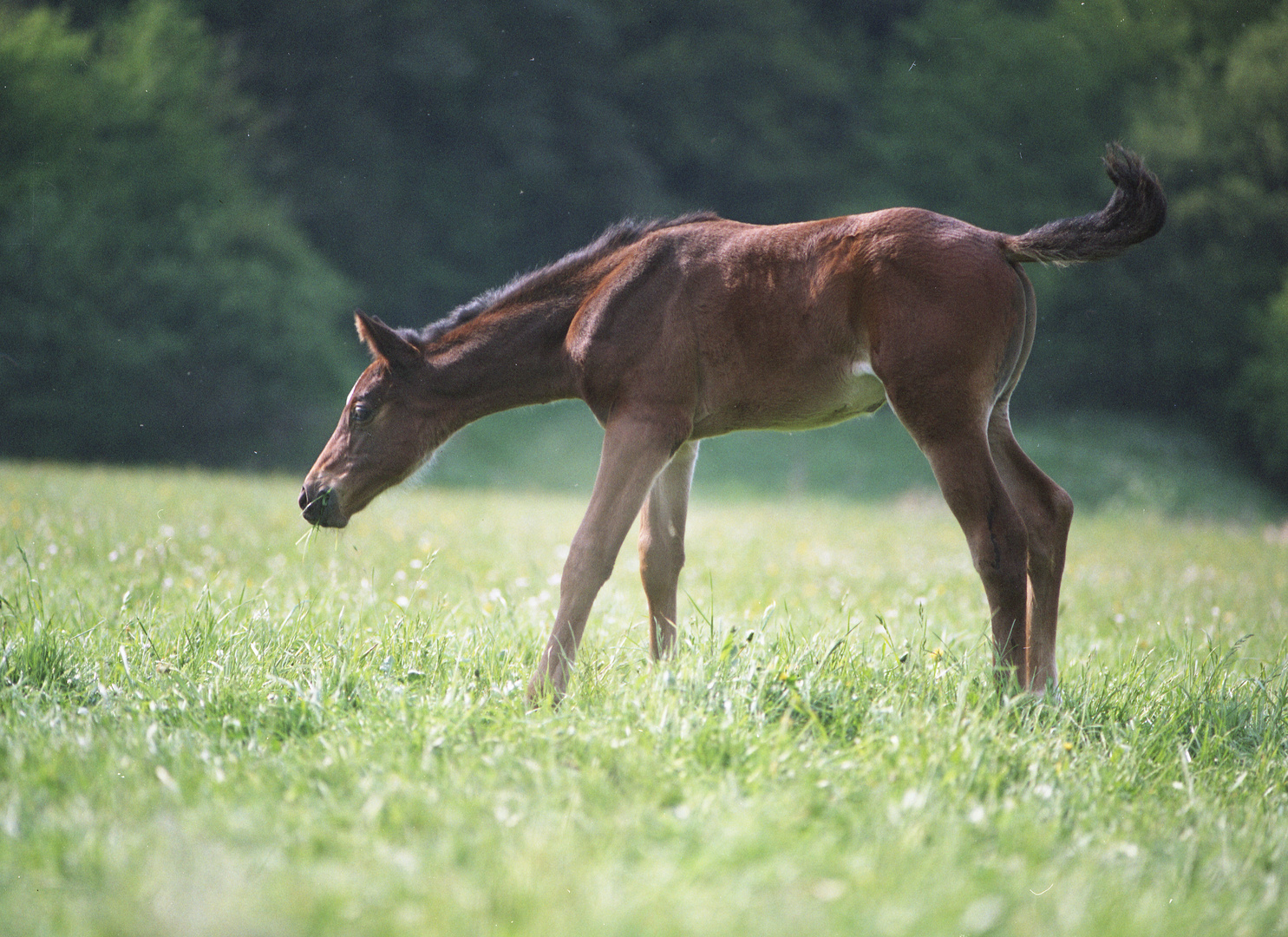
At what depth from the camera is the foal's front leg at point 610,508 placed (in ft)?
13.0

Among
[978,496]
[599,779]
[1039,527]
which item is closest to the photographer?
[599,779]

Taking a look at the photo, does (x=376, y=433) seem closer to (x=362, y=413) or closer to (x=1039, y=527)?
(x=362, y=413)

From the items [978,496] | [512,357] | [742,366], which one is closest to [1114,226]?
[978,496]

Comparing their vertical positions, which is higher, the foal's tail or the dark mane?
the foal's tail

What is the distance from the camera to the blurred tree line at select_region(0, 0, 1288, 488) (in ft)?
67.4

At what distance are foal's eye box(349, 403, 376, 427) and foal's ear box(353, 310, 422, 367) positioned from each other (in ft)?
0.74

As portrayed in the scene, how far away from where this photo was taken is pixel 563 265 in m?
4.68

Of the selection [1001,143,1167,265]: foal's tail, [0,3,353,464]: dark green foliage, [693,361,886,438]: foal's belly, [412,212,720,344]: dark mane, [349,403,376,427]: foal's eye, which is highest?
[1001,143,1167,265]: foal's tail

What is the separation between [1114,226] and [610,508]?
223 cm

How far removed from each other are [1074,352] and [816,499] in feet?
34.4

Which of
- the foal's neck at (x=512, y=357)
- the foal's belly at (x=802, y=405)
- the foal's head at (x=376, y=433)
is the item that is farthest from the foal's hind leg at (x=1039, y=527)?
the foal's head at (x=376, y=433)

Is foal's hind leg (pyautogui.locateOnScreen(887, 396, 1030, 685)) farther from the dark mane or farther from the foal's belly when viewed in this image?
the dark mane

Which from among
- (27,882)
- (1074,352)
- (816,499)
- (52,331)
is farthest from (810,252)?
(1074,352)

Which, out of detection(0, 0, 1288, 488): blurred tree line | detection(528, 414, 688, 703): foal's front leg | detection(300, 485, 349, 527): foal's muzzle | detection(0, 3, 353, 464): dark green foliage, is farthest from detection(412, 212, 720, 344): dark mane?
detection(0, 0, 1288, 488): blurred tree line
